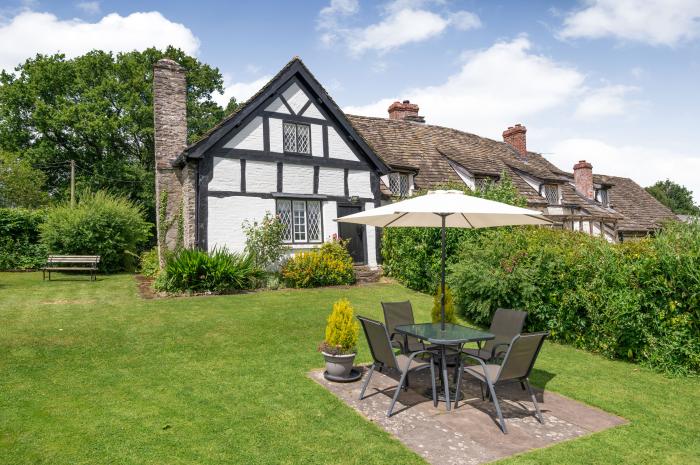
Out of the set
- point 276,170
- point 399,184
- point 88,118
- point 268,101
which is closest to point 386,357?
point 276,170

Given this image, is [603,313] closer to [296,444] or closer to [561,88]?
[561,88]

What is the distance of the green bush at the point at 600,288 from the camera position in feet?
24.1

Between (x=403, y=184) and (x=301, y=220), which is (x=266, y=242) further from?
(x=403, y=184)

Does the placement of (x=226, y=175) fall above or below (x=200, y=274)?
above

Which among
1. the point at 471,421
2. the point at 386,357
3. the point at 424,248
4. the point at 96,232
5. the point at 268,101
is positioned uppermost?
the point at 268,101

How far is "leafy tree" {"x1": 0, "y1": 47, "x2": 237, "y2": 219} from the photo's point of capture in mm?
33844

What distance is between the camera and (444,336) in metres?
6.18

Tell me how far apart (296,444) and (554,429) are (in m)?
2.88

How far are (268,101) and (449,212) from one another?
11882 millimetres

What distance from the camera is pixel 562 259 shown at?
9.28 meters

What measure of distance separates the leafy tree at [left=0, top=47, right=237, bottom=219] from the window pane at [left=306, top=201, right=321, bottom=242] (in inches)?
885

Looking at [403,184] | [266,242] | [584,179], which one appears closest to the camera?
[266,242]

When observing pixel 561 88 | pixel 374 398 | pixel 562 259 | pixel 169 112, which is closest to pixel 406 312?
pixel 374 398

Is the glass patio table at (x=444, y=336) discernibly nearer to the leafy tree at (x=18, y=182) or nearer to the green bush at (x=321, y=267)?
the green bush at (x=321, y=267)
